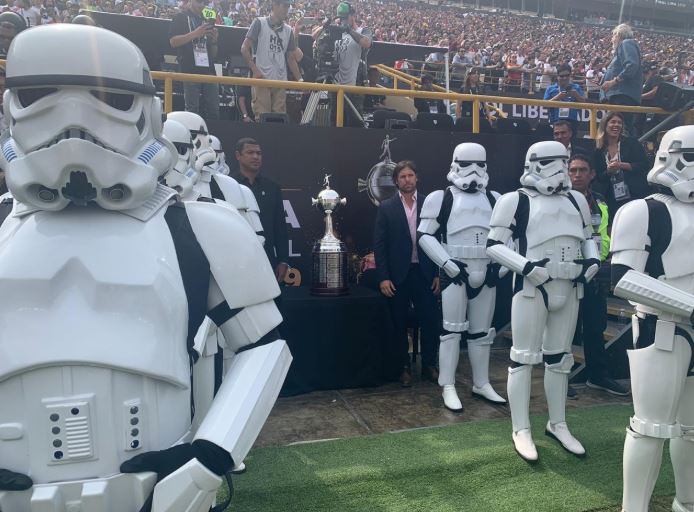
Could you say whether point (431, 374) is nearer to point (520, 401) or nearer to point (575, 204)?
point (520, 401)

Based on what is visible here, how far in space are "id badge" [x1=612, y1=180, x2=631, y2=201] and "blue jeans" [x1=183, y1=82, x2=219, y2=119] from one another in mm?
4336

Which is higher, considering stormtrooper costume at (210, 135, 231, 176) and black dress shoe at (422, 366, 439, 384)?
stormtrooper costume at (210, 135, 231, 176)

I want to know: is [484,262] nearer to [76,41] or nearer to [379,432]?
[379,432]

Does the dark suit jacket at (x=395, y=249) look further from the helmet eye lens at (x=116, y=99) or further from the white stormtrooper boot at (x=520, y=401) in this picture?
the helmet eye lens at (x=116, y=99)

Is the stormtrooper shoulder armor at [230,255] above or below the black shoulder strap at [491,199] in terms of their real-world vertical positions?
above

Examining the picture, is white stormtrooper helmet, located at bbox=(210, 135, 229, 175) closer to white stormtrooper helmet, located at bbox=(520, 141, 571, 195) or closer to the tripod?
white stormtrooper helmet, located at bbox=(520, 141, 571, 195)

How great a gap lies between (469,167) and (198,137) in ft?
7.31

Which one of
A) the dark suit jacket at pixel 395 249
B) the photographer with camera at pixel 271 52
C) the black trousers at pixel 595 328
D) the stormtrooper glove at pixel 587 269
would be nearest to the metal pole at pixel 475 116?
the photographer with camera at pixel 271 52

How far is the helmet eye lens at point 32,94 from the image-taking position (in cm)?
160

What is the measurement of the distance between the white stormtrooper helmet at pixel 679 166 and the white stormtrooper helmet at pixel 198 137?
9.62 feet

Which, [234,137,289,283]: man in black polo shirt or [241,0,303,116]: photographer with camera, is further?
[241,0,303,116]: photographer with camera

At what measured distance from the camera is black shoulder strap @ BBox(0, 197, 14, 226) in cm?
187

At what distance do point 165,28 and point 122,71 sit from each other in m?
10.4

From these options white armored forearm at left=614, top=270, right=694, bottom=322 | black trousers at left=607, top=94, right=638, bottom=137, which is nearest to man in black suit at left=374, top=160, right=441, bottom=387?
white armored forearm at left=614, top=270, right=694, bottom=322
